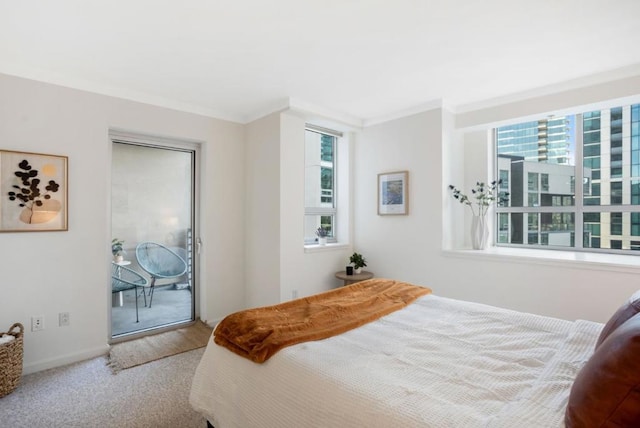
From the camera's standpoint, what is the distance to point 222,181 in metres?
3.79

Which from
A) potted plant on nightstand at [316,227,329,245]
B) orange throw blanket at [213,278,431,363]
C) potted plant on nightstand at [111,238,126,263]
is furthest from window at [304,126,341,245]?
potted plant on nightstand at [111,238,126,263]

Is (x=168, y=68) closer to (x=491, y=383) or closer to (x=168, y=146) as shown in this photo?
(x=168, y=146)

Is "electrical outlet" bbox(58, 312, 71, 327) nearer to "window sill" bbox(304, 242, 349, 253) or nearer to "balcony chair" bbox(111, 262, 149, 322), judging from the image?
"balcony chair" bbox(111, 262, 149, 322)

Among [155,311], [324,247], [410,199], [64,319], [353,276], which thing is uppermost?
[410,199]

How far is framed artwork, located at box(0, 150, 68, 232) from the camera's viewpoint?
2541 millimetres

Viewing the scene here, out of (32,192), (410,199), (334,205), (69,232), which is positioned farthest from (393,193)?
(32,192)

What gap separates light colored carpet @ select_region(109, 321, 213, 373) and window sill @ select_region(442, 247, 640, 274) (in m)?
2.68

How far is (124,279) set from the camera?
334 centimetres

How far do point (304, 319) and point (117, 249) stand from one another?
242 centimetres

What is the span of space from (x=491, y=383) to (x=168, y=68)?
116 inches

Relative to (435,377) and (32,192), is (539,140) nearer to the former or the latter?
(435,377)

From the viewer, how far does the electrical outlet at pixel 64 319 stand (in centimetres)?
278

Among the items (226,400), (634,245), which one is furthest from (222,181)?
(634,245)

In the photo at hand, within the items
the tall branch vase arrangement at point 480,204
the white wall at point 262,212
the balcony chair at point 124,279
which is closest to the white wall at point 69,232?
the balcony chair at point 124,279
